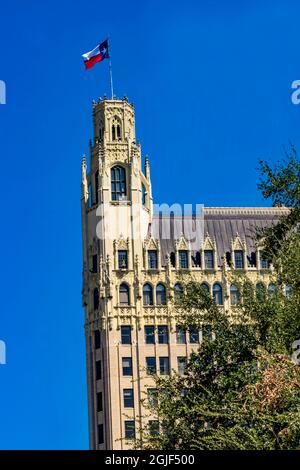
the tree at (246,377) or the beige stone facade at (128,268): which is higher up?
the beige stone facade at (128,268)

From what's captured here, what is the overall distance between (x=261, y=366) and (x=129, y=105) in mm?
102881

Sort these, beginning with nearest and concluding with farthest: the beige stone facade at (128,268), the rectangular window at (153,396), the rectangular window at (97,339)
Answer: the rectangular window at (153,396), the beige stone facade at (128,268), the rectangular window at (97,339)

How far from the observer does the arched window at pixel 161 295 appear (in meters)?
159

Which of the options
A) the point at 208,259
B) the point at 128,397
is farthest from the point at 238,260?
the point at 128,397

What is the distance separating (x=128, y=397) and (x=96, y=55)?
31.4 m

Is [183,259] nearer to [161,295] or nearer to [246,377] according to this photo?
[161,295]

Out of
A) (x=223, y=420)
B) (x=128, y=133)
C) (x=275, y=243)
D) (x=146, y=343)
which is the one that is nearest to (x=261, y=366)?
(x=223, y=420)

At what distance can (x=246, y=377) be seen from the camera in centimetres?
7025

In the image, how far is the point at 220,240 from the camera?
164 meters

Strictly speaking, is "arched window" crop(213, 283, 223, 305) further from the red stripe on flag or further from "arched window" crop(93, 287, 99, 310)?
the red stripe on flag

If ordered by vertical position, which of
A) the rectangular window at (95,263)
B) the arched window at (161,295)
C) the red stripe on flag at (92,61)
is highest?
the red stripe on flag at (92,61)

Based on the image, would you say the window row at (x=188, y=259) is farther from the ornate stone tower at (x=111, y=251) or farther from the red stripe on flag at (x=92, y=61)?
the red stripe on flag at (x=92, y=61)

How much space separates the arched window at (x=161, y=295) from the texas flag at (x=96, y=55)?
918 inches

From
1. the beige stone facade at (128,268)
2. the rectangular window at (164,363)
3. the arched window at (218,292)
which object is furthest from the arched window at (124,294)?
the arched window at (218,292)
